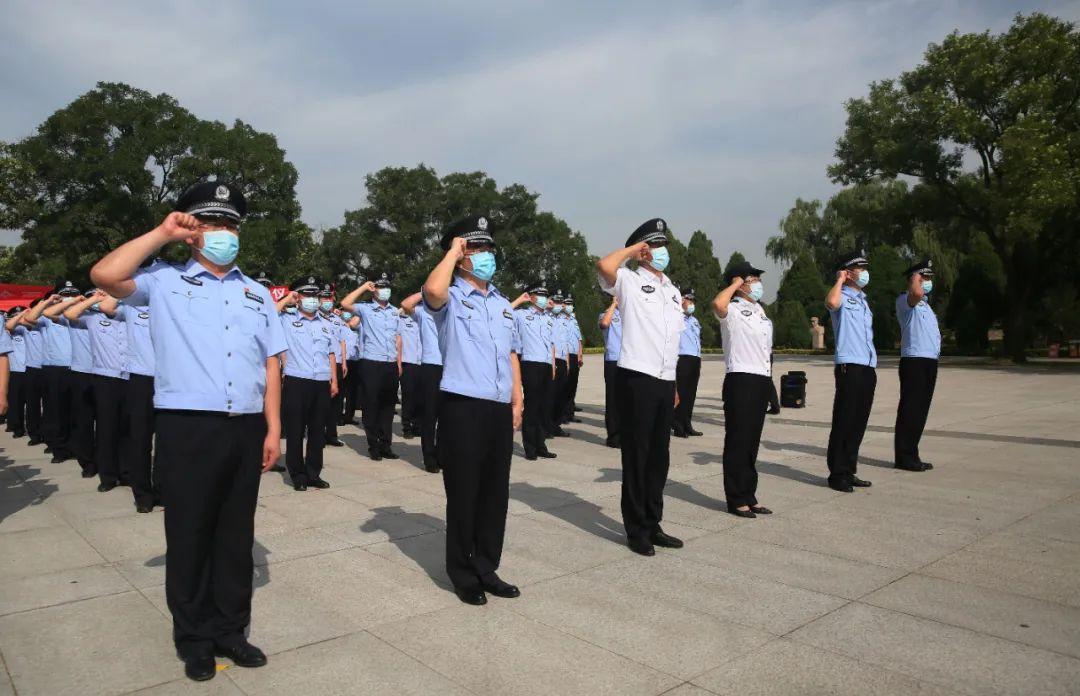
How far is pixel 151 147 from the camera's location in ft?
116

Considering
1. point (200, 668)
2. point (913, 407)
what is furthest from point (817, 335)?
point (200, 668)

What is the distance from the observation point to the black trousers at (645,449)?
5332 mm

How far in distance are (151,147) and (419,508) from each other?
34952mm

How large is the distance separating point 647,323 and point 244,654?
3.22 meters

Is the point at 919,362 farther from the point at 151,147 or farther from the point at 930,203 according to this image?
the point at 151,147

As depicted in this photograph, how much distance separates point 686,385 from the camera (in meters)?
11.7

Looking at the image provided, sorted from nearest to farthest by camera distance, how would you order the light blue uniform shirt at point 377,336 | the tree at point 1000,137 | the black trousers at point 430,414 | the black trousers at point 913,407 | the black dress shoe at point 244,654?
the black dress shoe at point 244,654, the black trousers at point 913,407, the black trousers at point 430,414, the light blue uniform shirt at point 377,336, the tree at point 1000,137

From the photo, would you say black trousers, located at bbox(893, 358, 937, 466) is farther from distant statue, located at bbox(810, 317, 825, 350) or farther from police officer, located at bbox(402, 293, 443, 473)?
distant statue, located at bbox(810, 317, 825, 350)

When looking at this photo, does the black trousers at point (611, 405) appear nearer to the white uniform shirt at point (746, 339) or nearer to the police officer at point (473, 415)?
the white uniform shirt at point (746, 339)

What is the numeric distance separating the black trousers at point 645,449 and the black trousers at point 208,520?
2603 millimetres

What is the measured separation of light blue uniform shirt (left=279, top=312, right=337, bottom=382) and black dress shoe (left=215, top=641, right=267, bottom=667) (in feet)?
14.6

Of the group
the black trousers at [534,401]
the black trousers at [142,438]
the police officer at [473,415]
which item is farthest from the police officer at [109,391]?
the police officer at [473,415]

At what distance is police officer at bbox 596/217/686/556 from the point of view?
17.5 feet

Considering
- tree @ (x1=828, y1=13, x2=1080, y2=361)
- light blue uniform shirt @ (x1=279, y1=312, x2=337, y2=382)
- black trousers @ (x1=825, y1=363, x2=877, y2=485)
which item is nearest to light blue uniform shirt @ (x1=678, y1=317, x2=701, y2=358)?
black trousers @ (x1=825, y1=363, x2=877, y2=485)
